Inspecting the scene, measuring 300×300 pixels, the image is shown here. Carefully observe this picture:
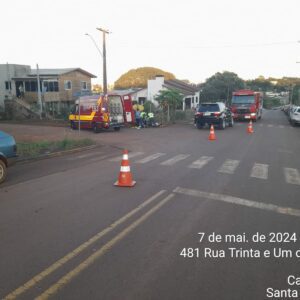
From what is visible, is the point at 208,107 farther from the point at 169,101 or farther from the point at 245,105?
the point at 245,105

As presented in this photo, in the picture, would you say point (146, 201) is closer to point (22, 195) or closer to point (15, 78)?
point (22, 195)

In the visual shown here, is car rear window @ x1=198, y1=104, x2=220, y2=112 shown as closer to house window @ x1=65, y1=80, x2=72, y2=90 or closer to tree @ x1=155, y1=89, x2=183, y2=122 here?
tree @ x1=155, y1=89, x2=183, y2=122

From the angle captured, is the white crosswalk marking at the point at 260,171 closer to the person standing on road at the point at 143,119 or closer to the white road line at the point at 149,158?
the white road line at the point at 149,158

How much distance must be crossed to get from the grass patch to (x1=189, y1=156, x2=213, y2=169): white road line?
5.95m

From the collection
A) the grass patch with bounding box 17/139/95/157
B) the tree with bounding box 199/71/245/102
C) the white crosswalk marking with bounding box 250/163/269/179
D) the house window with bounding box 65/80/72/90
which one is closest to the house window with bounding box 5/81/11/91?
the house window with bounding box 65/80/72/90

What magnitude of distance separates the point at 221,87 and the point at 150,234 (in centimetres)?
7456

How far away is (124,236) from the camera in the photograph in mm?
5297

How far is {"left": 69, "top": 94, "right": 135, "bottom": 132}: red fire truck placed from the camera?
23.4 meters

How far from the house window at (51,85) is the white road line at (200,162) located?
114ft

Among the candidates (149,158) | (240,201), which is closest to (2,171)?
(149,158)

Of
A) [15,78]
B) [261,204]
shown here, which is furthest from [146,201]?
[15,78]

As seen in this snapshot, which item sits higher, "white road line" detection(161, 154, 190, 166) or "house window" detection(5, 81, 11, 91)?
"house window" detection(5, 81, 11, 91)

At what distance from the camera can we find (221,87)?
7669cm

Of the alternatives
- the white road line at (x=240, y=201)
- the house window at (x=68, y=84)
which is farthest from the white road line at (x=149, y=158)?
the house window at (x=68, y=84)
